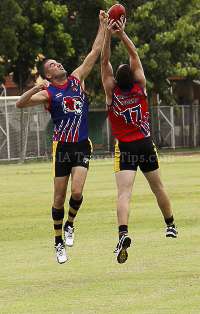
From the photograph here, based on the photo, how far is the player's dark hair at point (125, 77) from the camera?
813cm

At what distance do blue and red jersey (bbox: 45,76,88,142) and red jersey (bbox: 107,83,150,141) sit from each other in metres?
0.44

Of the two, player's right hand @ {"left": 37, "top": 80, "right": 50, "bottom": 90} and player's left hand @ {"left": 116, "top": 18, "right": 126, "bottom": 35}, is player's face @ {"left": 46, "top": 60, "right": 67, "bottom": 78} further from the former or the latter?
player's left hand @ {"left": 116, "top": 18, "right": 126, "bottom": 35}

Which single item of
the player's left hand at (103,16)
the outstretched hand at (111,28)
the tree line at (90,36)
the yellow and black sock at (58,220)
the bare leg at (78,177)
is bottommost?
the yellow and black sock at (58,220)

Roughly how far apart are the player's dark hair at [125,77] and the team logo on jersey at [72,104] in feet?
2.15

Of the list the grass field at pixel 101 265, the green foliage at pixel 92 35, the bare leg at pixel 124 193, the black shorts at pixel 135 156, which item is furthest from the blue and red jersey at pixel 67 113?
the green foliage at pixel 92 35

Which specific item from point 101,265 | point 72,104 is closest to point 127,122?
point 72,104

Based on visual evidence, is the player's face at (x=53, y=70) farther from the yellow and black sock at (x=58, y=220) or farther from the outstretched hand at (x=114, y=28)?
the yellow and black sock at (x=58, y=220)

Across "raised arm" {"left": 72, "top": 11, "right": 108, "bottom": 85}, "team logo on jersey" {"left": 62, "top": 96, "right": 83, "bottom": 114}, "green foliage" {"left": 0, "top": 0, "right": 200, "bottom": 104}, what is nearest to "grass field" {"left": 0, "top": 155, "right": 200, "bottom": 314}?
"team logo on jersey" {"left": 62, "top": 96, "right": 83, "bottom": 114}

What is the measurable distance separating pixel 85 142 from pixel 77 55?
1095 inches

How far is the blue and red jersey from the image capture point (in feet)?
27.9

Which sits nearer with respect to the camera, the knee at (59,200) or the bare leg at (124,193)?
the bare leg at (124,193)

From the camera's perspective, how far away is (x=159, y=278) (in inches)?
287

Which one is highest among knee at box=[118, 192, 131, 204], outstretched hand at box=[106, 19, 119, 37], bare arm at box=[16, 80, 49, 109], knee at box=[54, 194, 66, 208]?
outstretched hand at box=[106, 19, 119, 37]

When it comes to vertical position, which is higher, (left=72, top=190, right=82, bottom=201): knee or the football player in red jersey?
the football player in red jersey
